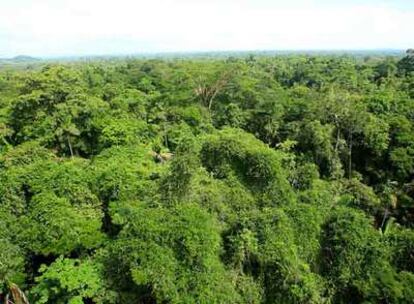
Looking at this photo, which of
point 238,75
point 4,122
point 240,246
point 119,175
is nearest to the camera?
point 240,246

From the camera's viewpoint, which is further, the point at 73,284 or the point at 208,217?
the point at 208,217

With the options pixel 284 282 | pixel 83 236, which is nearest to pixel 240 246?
pixel 284 282

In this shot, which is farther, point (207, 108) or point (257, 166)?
point (207, 108)

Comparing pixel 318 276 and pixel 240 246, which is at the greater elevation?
pixel 240 246

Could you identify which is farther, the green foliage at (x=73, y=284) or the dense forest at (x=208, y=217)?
the dense forest at (x=208, y=217)

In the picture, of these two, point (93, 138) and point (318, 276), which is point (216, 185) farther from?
point (93, 138)

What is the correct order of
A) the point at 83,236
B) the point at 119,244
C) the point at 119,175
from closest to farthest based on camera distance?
the point at 119,244 < the point at 83,236 < the point at 119,175

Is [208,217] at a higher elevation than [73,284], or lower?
higher

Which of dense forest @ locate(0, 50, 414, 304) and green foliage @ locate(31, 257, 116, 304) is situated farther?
dense forest @ locate(0, 50, 414, 304)

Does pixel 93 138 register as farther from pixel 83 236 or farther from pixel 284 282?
pixel 284 282
